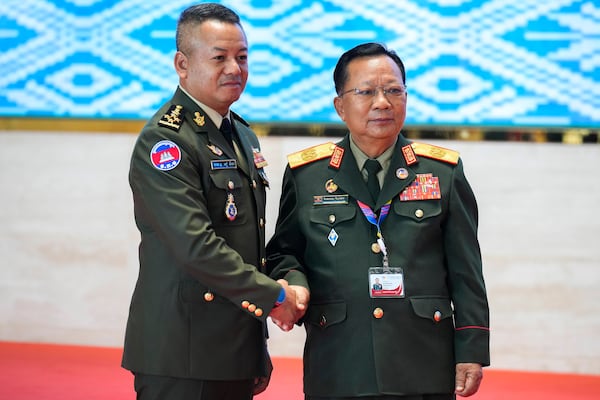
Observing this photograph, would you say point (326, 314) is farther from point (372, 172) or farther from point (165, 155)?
point (165, 155)

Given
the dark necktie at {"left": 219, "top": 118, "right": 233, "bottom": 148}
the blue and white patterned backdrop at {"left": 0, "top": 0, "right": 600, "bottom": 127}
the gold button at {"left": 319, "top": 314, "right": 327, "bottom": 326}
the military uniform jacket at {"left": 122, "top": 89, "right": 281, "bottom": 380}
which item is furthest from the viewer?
the blue and white patterned backdrop at {"left": 0, "top": 0, "right": 600, "bottom": 127}

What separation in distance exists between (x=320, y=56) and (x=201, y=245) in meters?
2.98

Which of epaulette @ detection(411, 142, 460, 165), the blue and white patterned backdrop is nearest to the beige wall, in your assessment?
the blue and white patterned backdrop

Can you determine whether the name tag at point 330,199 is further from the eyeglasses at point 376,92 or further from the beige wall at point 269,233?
the beige wall at point 269,233

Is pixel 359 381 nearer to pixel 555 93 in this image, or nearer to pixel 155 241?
pixel 155 241

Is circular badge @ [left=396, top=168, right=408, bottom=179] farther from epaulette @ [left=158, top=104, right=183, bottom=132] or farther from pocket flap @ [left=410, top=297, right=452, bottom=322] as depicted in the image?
epaulette @ [left=158, top=104, right=183, bottom=132]

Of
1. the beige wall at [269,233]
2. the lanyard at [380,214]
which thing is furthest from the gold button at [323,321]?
the beige wall at [269,233]

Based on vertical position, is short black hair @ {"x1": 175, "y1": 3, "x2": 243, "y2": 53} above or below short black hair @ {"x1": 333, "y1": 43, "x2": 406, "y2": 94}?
above

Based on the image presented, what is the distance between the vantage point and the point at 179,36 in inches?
93.5

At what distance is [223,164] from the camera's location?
2.28m

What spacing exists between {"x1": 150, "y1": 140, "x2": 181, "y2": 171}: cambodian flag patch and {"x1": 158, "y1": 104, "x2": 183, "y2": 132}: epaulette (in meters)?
0.05

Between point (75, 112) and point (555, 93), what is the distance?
9.35 ft

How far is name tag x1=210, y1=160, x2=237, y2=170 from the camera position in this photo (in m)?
2.26

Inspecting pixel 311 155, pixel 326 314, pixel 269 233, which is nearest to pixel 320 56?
pixel 269 233
